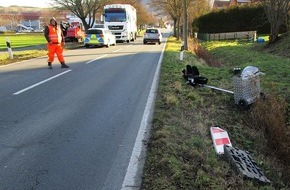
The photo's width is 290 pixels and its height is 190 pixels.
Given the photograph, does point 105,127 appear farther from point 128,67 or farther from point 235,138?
point 128,67

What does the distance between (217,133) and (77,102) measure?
11.8ft

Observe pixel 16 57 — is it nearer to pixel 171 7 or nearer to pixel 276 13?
pixel 276 13

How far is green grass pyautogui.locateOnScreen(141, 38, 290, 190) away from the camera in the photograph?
13.9ft

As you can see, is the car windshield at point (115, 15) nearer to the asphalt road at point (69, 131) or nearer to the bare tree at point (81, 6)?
the bare tree at point (81, 6)

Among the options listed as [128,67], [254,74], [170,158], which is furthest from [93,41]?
[170,158]

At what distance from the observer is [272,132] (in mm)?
6660

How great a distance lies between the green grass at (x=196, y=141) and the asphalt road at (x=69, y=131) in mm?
359

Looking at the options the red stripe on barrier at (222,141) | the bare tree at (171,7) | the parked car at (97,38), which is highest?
the bare tree at (171,7)

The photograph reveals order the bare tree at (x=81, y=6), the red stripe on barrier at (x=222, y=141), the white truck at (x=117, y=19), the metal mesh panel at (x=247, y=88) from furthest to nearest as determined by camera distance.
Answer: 1. the bare tree at (x=81, y=6)
2. the white truck at (x=117, y=19)
3. the metal mesh panel at (x=247, y=88)
4. the red stripe on barrier at (x=222, y=141)

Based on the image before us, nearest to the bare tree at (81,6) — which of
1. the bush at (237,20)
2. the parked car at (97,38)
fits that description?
the parked car at (97,38)

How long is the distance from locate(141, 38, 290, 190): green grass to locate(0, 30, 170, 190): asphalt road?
1.18 feet

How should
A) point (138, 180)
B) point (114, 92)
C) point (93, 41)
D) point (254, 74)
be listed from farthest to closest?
point (93, 41) < point (114, 92) < point (254, 74) < point (138, 180)

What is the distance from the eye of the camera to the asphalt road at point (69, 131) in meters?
4.31


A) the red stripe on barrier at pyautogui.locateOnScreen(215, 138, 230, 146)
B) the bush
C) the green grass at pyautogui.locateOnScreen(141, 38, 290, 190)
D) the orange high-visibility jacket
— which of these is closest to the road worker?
the orange high-visibility jacket
